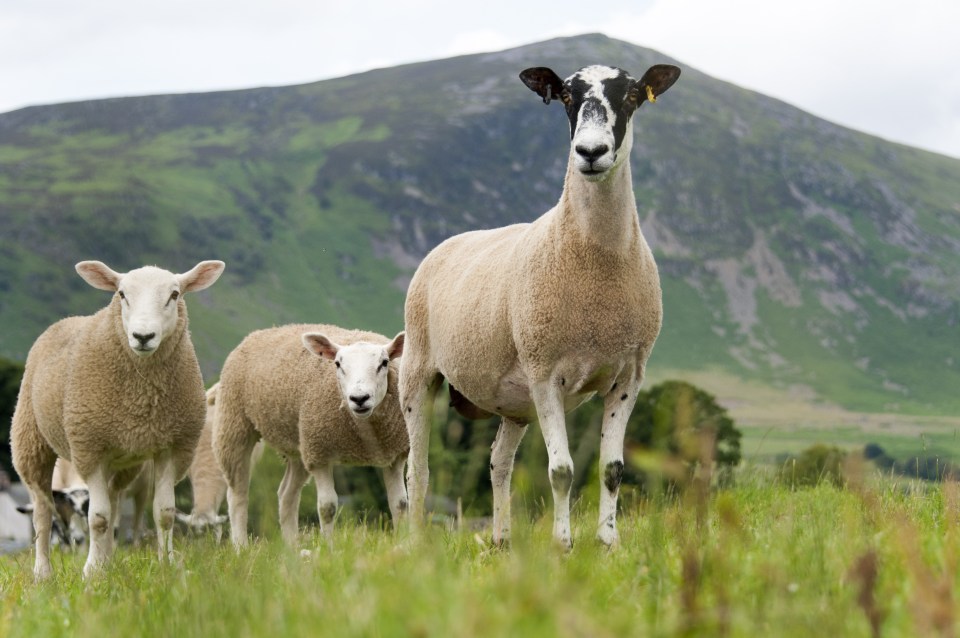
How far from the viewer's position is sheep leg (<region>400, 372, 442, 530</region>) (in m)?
10.1

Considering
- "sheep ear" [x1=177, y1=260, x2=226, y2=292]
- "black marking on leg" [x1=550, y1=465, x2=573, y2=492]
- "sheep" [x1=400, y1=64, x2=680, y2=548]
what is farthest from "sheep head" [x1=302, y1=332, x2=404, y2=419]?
"black marking on leg" [x1=550, y1=465, x2=573, y2=492]

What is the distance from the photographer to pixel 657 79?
328 inches

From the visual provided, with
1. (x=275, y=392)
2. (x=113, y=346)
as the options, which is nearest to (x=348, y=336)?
(x=275, y=392)

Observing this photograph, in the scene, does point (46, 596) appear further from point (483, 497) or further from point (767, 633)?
point (483, 497)

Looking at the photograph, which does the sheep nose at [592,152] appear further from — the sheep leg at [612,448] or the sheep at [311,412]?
the sheep at [311,412]

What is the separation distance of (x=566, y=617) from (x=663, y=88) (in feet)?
20.6

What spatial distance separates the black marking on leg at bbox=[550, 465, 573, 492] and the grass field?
0.89 metres

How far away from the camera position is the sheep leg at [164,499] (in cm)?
978

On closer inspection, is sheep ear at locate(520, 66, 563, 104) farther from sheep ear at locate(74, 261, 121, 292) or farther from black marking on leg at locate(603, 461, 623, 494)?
sheep ear at locate(74, 261, 121, 292)

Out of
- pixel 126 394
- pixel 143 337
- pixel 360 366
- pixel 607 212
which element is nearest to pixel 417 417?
pixel 360 366

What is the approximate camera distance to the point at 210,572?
4.98m

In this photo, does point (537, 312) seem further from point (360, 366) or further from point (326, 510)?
point (326, 510)

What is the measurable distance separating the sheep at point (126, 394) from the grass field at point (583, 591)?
3466mm

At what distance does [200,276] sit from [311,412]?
6.23ft
